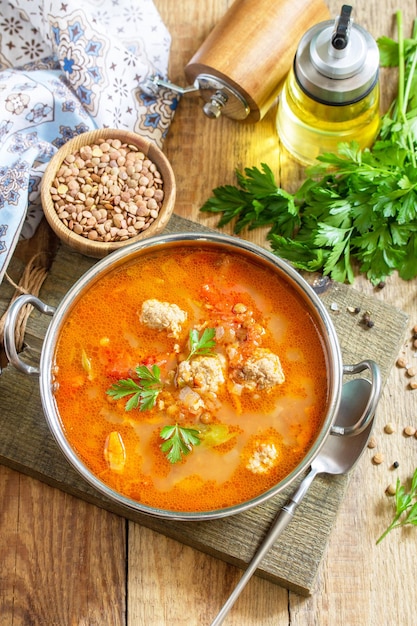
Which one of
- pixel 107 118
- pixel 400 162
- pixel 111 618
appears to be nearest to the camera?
pixel 111 618

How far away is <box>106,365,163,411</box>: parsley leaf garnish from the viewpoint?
2.80 meters

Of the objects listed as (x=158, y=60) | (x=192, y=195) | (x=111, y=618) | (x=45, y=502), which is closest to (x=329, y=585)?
(x=111, y=618)

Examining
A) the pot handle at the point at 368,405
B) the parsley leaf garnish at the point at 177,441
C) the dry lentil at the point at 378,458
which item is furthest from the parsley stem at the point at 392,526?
the parsley leaf garnish at the point at 177,441

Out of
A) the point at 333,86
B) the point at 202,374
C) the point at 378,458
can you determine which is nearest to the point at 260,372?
the point at 202,374

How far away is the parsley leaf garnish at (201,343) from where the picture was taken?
112 inches

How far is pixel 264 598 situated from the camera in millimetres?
3041

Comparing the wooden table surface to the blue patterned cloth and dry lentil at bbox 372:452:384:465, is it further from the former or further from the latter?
the blue patterned cloth

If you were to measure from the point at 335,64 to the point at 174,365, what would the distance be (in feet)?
4.27

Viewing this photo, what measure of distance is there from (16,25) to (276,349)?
1826 millimetres

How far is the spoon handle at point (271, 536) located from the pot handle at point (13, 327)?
3.27ft

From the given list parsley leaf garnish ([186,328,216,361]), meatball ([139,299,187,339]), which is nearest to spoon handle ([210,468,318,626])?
parsley leaf garnish ([186,328,216,361])

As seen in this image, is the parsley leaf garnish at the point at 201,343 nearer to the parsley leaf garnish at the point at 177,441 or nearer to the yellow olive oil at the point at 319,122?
the parsley leaf garnish at the point at 177,441

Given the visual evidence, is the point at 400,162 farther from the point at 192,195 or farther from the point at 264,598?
the point at 264,598

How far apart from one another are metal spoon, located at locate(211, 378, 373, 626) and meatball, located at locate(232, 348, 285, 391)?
0.34 meters
